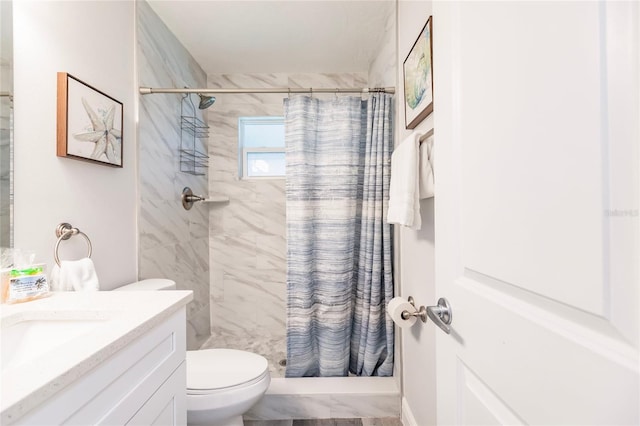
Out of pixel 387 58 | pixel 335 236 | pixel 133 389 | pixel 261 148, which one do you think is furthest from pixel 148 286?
pixel 387 58

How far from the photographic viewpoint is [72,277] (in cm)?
104

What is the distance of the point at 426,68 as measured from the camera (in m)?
1.13

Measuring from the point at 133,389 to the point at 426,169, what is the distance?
116cm

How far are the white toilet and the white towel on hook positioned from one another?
298 millimetres

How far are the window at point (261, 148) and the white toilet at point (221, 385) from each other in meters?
1.37

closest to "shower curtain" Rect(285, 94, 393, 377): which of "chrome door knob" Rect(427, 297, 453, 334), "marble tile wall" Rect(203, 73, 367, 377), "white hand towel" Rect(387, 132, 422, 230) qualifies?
"white hand towel" Rect(387, 132, 422, 230)

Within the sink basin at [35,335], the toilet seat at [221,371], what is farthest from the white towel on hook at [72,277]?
the toilet seat at [221,371]

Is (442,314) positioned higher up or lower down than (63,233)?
lower down

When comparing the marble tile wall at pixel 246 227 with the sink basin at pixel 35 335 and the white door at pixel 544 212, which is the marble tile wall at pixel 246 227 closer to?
the sink basin at pixel 35 335

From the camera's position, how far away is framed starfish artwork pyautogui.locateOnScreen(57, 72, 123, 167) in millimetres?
1067

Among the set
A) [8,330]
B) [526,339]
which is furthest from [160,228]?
[526,339]

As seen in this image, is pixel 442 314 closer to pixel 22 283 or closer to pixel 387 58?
pixel 22 283

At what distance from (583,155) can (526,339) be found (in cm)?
28

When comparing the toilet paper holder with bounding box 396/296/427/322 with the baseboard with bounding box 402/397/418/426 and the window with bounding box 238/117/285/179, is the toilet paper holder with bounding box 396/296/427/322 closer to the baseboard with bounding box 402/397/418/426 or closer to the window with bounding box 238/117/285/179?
the baseboard with bounding box 402/397/418/426
